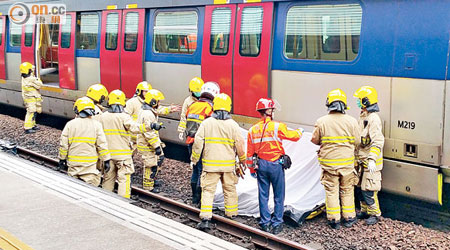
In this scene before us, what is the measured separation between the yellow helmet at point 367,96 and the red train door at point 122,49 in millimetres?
5661

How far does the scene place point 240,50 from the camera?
381 inches

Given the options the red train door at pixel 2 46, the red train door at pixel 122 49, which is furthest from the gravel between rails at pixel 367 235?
the red train door at pixel 2 46

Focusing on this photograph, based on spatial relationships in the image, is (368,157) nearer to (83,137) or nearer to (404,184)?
(404,184)

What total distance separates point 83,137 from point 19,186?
3.60ft

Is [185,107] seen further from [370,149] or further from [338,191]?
[370,149]

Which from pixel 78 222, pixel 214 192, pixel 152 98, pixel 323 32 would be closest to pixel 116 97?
pixel 152 98

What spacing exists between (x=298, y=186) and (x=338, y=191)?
79 centimetres

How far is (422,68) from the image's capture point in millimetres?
7359

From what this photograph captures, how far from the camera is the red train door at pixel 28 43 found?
1573cm

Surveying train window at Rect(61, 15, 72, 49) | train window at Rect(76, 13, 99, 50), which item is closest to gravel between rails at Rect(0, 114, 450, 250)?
train window at Rect(76, 13, 99, 50)

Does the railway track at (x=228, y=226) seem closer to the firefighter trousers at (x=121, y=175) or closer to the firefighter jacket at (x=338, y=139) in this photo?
the firefighter trousers at (x=121, y=175)

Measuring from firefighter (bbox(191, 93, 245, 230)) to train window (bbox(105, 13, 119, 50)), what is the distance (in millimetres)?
5748

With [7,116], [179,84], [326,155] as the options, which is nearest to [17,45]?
[7,116]

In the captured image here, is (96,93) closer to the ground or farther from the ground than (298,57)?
closer to the ground
